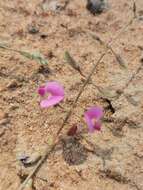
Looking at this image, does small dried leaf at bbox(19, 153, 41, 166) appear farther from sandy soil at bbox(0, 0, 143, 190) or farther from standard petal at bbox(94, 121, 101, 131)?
standard petal at bbox(94, 121, 101, 131)

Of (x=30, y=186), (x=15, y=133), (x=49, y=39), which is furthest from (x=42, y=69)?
(x=30, y=186)

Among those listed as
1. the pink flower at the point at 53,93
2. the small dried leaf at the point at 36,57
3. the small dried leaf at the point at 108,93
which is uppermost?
the small dried leaf at the point at 36,57

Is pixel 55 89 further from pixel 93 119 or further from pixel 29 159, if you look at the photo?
pixel 29 159

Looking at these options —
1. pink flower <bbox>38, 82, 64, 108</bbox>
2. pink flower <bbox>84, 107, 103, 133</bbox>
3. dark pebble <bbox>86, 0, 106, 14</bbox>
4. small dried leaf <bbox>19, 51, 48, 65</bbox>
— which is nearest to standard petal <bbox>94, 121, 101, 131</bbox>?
pink flower <bbox>84, 107, 103, 133</bbox>

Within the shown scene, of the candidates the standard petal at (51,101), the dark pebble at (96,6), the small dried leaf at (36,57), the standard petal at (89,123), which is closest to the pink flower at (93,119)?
the standard petal at (89,123)

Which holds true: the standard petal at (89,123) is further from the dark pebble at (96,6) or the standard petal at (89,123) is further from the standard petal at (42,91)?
the dark pebble at (96,6)

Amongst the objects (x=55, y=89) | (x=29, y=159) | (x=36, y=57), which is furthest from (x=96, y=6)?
(x=29, y=159)
